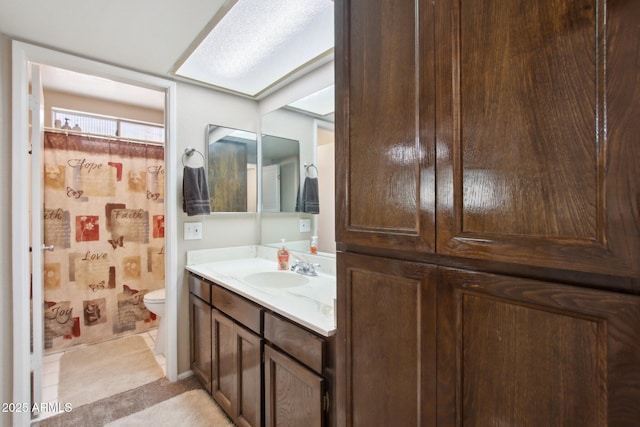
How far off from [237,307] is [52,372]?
1899 mm

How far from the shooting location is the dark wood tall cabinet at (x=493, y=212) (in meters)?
0.45

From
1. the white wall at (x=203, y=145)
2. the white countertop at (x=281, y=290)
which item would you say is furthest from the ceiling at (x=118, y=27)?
the white countertop at (x=281, y=290)

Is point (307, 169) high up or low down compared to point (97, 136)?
down

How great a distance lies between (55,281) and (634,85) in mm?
3564

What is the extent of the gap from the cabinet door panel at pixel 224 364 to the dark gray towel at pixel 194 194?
0.71 meters

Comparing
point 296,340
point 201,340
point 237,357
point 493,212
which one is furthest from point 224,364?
point 493,212

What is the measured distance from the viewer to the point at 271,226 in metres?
2.38

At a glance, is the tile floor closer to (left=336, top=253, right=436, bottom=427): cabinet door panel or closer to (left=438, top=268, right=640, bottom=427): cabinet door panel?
(left=336, top=253, right=436, bottom=427): cabinet door panel

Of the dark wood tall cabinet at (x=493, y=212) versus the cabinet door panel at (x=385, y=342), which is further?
the cabinet door panel at (x=385, y=342)

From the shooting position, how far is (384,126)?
75 centimetres

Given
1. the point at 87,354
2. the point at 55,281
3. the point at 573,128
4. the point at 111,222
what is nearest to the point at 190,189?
the point at 111,222

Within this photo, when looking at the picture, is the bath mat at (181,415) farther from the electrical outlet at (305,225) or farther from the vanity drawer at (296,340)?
the electrical outlet at (305,225)

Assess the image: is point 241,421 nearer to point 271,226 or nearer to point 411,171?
point 271,226

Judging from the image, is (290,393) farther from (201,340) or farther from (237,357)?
(201,340)
